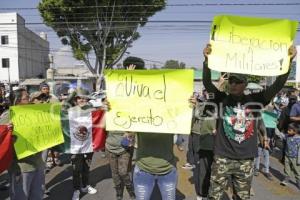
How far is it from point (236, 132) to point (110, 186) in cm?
391

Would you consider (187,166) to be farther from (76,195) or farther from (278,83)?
(278,83)

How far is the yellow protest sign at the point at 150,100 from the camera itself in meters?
3.80

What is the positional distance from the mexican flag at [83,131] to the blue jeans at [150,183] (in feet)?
9.48

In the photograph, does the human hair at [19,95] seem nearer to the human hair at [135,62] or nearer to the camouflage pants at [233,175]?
the human hair at [135,62]

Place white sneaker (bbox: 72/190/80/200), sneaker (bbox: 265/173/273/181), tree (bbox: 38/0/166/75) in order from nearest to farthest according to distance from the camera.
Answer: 1. white sneaker (bbox: 72/190/80/200)
2. sneaker (bbox: 265/173/273/181)
3. tree (bbox: 38/0/166/75)

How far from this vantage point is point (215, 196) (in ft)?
13.2

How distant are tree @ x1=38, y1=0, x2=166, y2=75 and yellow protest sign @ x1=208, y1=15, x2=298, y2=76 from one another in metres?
26.6

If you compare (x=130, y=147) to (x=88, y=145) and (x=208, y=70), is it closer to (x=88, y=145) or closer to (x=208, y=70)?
(x=88, y=145)

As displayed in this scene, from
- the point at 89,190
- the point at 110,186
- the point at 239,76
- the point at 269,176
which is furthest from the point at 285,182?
the point at 239,76

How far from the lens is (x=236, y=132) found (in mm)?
3857

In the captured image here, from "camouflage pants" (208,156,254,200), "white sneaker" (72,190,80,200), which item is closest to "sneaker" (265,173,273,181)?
"white sneaker" (72,190,80,200)

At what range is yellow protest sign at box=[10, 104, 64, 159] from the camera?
479 centimetres

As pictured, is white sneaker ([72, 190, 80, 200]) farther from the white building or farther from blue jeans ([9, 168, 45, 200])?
the white building

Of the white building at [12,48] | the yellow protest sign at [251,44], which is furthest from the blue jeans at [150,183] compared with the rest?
the white building at [12,48]
